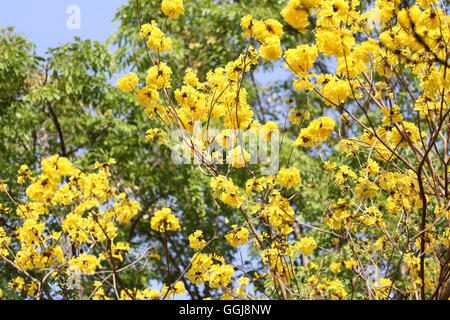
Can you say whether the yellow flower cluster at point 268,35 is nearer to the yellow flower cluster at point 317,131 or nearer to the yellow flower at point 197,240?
the yellow flower cluster at point 317,131

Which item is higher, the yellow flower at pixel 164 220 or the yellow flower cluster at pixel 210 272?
the yellow flower at pixel 164 220

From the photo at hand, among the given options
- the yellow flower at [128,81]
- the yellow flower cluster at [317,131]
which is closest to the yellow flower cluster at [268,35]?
the yellow flower cluster at [317,131]

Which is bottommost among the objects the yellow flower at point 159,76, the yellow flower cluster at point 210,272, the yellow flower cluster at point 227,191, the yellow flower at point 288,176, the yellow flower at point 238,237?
the yellow flower cluster at point 210,272

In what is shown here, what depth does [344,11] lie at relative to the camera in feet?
7.97

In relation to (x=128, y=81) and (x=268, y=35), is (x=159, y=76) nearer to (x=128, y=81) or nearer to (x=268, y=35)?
(x=128, y=81)

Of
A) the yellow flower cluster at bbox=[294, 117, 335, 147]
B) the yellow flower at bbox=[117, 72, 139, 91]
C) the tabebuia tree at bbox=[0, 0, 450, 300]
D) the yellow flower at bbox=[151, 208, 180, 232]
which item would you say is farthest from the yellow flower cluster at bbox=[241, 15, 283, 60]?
the yellow flower at bbox=[151, 208, 180, 232]

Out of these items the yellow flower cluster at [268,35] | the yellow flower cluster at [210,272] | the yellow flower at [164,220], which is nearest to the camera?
the yellow flower at [164,220]

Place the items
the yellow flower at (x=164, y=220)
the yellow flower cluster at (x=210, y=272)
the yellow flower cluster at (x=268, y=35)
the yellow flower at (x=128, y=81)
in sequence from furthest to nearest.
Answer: the yellow flower at (x=128, y=81), the yellow flower cluster at (x=210, y=272), the yellow flower cluster at (x=268, y=35), the yellow flower at (x=164, y=220)

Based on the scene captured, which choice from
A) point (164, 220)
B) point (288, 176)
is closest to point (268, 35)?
point (288, 176)

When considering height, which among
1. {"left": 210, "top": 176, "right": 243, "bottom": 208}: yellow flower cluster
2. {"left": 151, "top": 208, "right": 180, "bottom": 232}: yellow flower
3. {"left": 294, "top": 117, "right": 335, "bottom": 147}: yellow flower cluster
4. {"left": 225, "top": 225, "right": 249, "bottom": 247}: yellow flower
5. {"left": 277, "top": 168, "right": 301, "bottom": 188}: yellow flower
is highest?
{"left": 294, "top": 117, "right": 335, "bottom": 147}: yellow flower cluster

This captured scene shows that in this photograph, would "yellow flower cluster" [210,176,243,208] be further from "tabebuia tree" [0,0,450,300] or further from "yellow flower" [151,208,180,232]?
"yellow flower" [151,208,180,232]

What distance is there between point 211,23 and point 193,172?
99.5 inches

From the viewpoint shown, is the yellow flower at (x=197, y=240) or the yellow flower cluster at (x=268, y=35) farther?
the yellow flower at (x=197, y=240)

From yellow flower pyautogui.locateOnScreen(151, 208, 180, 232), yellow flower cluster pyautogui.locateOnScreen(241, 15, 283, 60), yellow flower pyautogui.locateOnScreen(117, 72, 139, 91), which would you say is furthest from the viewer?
yellow flower pyautogui.locateOnScreen(117, 72, 139, 91)
